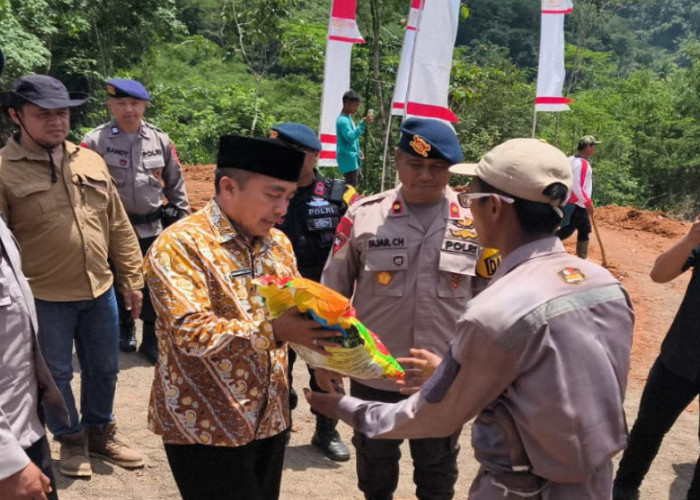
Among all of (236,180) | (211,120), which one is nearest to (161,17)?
(211,120)

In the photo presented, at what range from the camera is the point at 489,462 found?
2.14 meters

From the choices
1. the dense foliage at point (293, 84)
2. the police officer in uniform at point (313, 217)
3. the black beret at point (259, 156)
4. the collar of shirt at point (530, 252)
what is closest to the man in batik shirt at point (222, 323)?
the black beret at point (259, 156)

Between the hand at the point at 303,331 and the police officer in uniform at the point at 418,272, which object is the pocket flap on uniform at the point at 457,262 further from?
the hand at the point at 303,331

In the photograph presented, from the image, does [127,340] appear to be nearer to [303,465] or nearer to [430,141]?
[303,465]

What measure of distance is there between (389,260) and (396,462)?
3.22 feet

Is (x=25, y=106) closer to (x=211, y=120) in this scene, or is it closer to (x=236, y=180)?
(x=236, y=180)

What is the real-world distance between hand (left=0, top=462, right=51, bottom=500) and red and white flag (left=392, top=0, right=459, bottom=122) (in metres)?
5.19

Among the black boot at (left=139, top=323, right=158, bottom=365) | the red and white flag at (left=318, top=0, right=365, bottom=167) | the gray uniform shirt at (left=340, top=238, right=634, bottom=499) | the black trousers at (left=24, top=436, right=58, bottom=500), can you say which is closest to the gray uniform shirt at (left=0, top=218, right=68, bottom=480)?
the black trousers at (left=24, top=436, right=58, bottom=500)

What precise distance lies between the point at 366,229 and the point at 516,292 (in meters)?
1.64

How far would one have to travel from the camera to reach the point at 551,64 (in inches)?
417

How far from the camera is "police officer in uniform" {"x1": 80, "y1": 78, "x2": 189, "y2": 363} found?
18.0 ft

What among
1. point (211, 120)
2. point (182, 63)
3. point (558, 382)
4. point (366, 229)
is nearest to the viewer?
point (558, 382)

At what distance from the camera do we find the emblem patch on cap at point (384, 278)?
3.54 metres

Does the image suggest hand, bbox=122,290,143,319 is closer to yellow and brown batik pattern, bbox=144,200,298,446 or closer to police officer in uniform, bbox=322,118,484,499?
police officer in uniform, bbox=322,118,484,499
